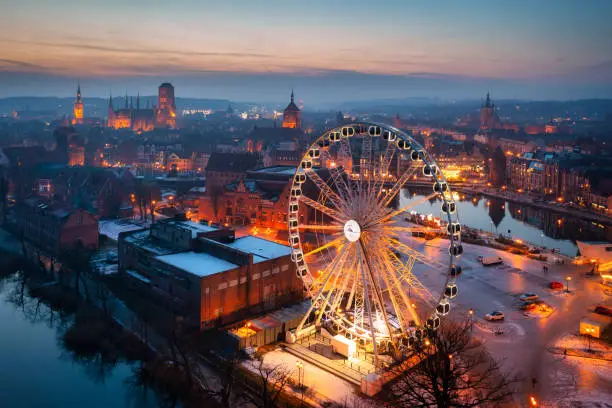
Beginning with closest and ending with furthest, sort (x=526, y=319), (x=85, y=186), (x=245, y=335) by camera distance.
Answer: (x=245, y=335), (x=526, y=319), (x=85, y=186)

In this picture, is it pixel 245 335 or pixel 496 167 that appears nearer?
pixel 245 335

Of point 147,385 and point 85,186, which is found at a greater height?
point 85,186

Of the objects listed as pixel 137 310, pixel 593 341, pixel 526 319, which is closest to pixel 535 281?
pixel 526 319

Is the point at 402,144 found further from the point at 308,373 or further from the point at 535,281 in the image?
the point at 535,281

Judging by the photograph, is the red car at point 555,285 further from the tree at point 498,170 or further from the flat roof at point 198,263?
the tree at point 498,170

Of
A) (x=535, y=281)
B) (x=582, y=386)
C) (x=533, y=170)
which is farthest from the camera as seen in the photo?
(x=533, y=170)

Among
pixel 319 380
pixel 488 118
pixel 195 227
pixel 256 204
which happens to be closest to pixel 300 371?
pixel 319 380

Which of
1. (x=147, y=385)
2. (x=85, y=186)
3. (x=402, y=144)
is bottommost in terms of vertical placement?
(x=147, y=385)
